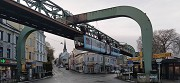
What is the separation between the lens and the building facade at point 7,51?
41.7 m

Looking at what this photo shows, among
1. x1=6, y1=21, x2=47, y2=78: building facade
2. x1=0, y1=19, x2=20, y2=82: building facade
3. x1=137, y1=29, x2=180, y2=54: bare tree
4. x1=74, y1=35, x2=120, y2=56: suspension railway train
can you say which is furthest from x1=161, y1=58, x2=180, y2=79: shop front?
x1=137, y1=29, x2=180, y2=54: bare tree

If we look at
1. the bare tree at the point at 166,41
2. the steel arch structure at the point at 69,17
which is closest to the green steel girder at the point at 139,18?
the steel arch structure at the point at 69,17

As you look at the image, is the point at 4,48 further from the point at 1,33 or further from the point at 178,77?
the point at 178,77

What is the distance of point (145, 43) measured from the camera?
92.5 feet

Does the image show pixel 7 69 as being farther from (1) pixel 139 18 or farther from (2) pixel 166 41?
(2) pixel 166 41

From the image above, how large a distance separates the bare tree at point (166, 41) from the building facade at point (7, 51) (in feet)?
143

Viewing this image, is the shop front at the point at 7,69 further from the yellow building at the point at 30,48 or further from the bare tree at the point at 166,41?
the bare tree at the point at 166,41

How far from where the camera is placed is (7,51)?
44625 millimetres

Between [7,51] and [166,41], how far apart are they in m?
48.4

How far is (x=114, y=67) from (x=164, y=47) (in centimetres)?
3978

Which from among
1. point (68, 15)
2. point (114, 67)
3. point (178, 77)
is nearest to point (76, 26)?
point (68, 15)

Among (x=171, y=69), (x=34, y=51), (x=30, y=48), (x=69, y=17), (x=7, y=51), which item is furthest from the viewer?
(x=34, y=51)

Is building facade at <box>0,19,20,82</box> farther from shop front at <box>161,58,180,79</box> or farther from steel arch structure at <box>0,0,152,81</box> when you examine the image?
shop front at <box>161,58,180,79</box>

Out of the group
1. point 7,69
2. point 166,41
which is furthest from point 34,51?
point 166,41
